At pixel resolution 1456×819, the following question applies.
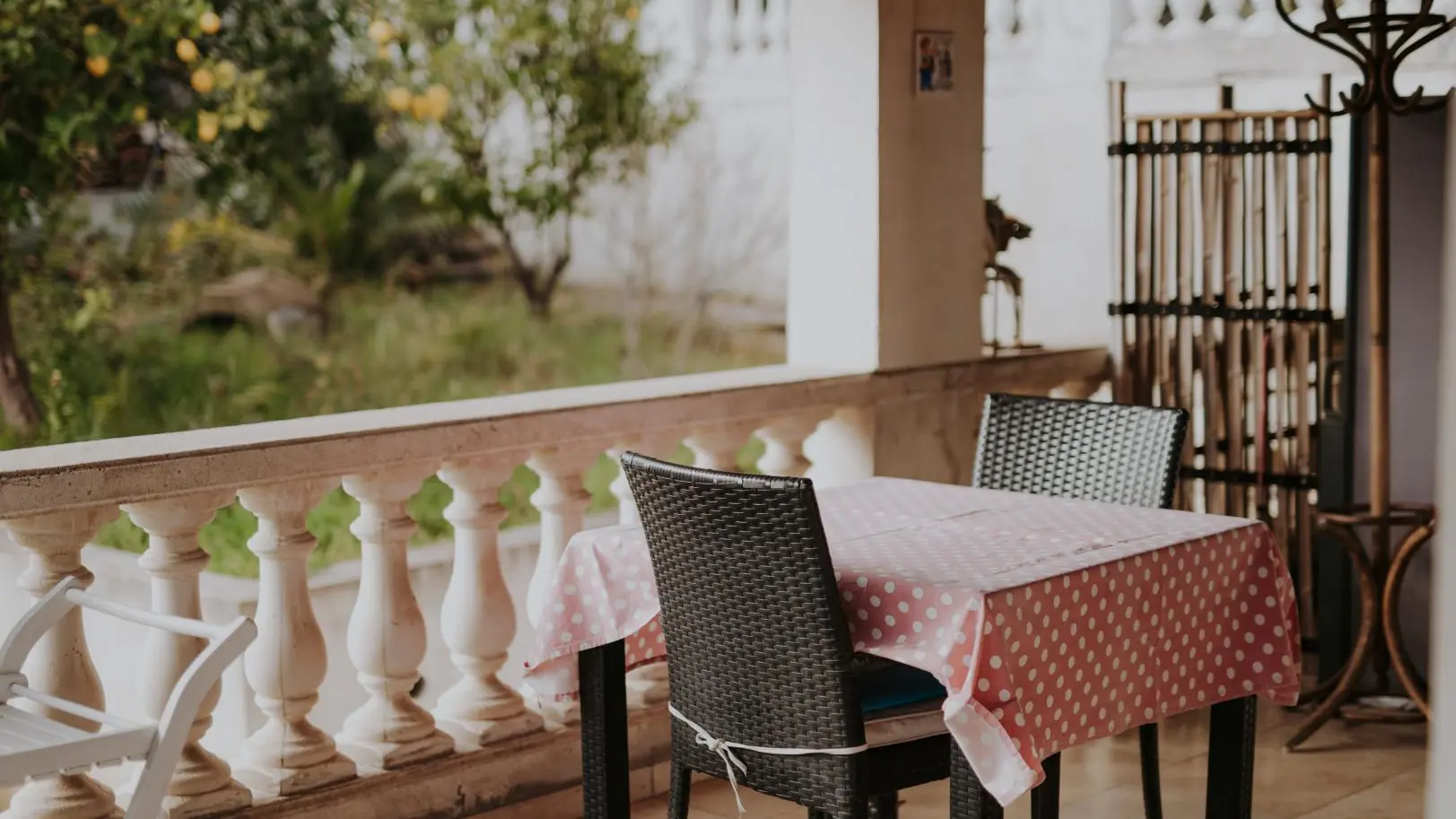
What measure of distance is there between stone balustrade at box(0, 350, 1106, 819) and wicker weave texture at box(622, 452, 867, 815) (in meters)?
0.88

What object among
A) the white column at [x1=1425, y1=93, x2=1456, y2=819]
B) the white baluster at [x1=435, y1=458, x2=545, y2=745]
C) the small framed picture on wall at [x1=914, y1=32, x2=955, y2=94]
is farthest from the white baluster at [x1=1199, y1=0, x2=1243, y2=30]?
the white column at [x1=1425, y1=93, x2=1456, y2=819]

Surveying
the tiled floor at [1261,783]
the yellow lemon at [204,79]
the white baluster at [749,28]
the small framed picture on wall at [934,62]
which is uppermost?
the white baluster at [749,28]

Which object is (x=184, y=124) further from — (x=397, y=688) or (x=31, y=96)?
(x=397, y=688)

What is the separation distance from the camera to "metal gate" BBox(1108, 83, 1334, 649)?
5.05m

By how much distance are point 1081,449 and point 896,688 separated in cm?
105

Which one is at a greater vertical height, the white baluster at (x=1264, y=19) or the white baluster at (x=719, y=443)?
the white baluster at (x=1264, y=19)

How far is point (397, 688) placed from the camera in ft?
12.3

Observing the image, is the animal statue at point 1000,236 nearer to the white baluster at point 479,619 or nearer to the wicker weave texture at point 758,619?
the white baluster at point 479,619

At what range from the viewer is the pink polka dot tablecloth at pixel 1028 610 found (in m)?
2.65

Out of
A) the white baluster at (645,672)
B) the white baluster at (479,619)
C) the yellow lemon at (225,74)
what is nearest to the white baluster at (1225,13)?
the white baluster at (645,672)

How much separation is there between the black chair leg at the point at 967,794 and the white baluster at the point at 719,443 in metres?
1.70

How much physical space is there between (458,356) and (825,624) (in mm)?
9396

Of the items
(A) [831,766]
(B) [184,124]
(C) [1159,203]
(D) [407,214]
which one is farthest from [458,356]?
(A) [831,766]

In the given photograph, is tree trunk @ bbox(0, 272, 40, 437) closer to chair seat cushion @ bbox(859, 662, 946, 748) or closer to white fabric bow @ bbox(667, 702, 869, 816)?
white fabric bow @ bbox(667, 702, 869, 816)
